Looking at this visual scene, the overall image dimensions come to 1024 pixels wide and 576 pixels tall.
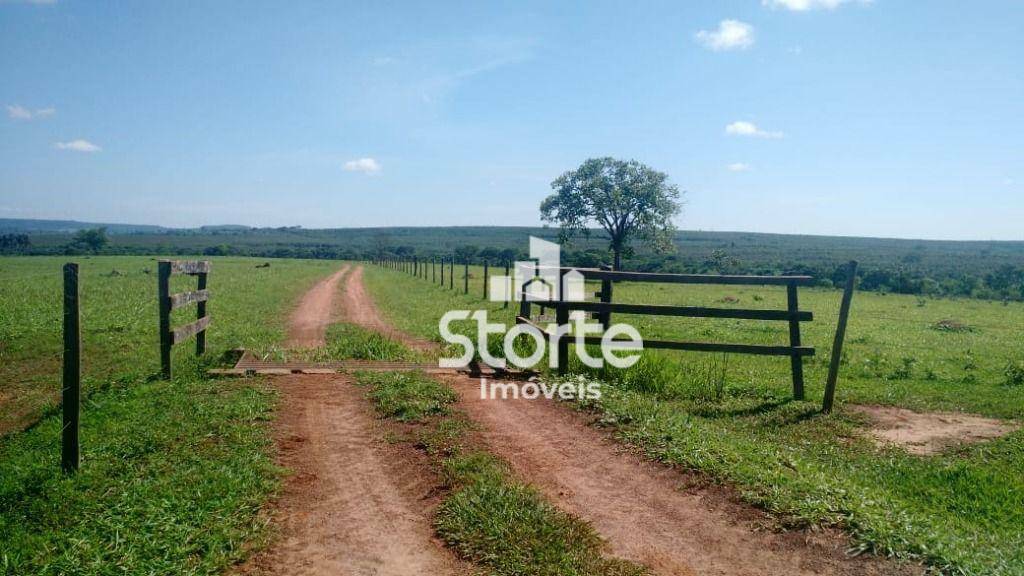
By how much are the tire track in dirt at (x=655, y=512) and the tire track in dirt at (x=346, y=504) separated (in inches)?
43.9

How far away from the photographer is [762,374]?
35.4 ft

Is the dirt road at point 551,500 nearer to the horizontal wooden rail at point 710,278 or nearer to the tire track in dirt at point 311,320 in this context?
→ the horizontal wooden rail at point 710,278

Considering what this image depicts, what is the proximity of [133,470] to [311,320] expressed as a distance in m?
11.4

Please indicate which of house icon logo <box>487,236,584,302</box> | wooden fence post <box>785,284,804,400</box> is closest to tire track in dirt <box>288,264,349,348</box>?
house icon logo <box>487,236,584,302</box>

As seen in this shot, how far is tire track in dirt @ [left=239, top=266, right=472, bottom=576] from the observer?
13.6 feet

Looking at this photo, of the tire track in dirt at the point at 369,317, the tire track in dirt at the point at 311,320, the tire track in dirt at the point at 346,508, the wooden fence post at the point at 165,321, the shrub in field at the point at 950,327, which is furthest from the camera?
the shrub in field at the point at 950,327

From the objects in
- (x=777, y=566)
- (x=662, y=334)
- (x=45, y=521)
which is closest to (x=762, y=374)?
(x=662, y=334)

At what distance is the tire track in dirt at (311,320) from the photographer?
13323 millimetres

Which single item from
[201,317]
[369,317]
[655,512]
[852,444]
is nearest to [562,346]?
[852,444]

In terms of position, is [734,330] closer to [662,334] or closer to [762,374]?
[662,334]

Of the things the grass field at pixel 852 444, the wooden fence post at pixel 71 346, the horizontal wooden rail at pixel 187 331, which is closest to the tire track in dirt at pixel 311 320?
the horizontal wooden rail at pixel 187 331

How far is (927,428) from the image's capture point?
7906 mm

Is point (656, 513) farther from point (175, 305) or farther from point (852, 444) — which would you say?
point (175, 305)

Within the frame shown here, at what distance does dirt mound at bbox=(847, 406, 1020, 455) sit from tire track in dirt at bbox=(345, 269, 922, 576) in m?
3.39
